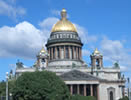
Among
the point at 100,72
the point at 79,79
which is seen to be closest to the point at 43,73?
the point at 79,79

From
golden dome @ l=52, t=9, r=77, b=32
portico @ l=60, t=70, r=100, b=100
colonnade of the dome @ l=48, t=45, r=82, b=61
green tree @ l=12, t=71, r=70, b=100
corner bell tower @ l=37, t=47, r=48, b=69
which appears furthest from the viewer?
golden dome @ l=52, t=9, r=77, b=32

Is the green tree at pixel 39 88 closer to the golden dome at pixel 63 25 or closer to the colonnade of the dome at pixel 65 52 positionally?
the colonnade of the dome at pixel 65 52

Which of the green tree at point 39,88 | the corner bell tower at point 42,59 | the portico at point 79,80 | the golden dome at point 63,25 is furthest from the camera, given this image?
the golden dome at point 63,25

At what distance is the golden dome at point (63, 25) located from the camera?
13588cm

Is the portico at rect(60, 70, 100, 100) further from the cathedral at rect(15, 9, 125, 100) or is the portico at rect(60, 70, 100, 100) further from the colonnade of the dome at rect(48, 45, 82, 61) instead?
the colonnade of the dome at rect(48, 45, 82, 61)

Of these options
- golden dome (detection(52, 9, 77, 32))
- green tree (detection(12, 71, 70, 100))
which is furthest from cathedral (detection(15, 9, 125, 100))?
green tree (detection(12, 71, 70, 100))

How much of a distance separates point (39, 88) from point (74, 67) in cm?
4457

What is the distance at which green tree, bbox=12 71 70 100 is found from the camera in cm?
7575

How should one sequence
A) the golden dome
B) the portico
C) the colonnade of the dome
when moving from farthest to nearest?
the golden dome
the colonnade of the dome
the portico

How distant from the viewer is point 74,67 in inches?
4705

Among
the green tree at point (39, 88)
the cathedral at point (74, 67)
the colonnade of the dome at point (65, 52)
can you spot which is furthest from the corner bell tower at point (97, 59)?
the green tree at point (39, 88)

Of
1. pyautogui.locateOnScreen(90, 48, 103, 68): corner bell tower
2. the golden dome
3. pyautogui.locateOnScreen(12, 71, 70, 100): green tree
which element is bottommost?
pyautogui.locateOnScreen(12, 71, 70, 100): green tree

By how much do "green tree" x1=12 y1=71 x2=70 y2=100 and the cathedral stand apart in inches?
1290

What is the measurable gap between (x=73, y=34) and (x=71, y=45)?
557 centimetres
